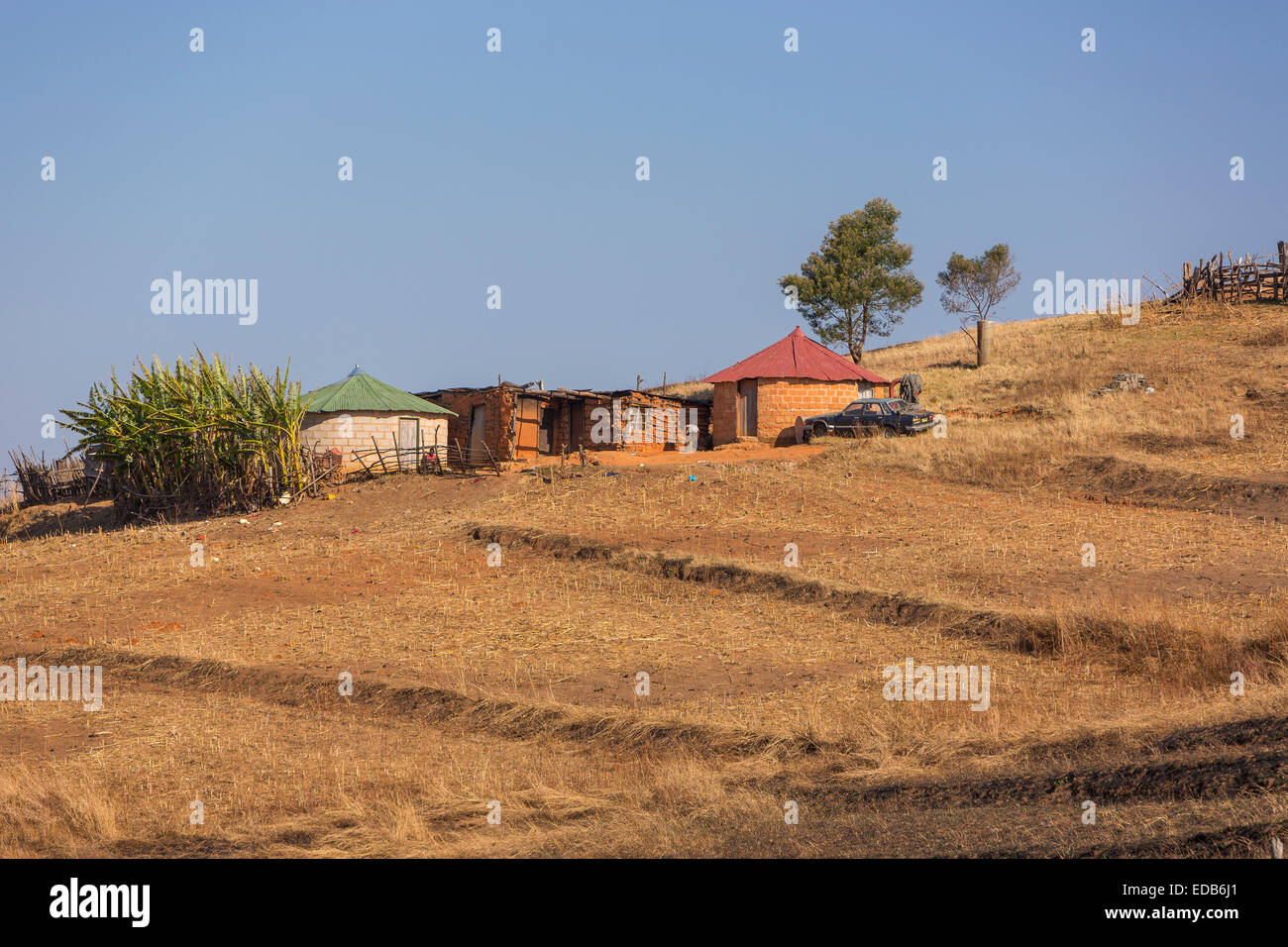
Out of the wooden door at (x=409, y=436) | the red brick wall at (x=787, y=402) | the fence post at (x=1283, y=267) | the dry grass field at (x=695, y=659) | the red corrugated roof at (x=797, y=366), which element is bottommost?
the dry grass field at (x=695, y=659)

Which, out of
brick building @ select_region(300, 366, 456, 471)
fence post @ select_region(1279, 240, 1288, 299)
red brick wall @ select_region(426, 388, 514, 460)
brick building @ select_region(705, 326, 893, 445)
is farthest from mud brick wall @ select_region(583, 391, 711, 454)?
fence post @ select_region(1279, 240, 1288, 299)

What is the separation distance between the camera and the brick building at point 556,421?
3762 centimetres

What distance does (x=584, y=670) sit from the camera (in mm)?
13047

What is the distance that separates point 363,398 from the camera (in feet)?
116

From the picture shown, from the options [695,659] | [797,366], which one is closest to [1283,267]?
[797,366]

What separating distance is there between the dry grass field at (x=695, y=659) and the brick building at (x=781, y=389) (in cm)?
755

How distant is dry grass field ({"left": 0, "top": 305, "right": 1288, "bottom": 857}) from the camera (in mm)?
7449

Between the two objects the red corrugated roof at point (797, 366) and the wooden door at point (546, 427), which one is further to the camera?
the wooden door at point (546, 427)

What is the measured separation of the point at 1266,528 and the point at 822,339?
121ft

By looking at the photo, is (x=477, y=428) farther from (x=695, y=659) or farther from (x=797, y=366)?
(x=695, y=659)

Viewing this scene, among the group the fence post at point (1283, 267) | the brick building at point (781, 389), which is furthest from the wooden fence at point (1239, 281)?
the brick building at point (781, 389)

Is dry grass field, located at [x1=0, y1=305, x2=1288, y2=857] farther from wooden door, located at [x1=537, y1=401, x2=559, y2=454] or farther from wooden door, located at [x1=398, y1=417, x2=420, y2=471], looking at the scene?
wooden door, located at [x1=537, y1=401, x2=559, y2=454]

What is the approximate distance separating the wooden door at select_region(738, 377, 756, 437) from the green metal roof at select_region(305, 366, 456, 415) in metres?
10.2

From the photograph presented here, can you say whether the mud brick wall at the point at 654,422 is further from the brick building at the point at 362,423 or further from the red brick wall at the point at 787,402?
the brick building at the point at 362,423
